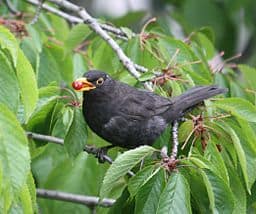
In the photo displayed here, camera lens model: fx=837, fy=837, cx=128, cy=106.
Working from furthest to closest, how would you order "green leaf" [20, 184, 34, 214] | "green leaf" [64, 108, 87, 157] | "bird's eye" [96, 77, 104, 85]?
"bird's eye" [96, 77, 104, 85], "green leaf" [64, 108, 87, 157], "green leaf" [20, 184, 34, 214]

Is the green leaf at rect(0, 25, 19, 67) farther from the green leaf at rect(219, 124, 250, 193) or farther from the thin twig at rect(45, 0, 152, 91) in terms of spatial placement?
the thin twig at rect(45, 0, 152, 91)

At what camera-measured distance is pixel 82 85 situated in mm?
4301

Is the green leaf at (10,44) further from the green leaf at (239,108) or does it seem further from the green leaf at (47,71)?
the green leaf at (47,71)

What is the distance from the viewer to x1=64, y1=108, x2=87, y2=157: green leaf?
3.91m

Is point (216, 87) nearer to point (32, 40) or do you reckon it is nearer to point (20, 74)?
point (32, 40)

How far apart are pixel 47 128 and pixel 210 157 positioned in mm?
1036

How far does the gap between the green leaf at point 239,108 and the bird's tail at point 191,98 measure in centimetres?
51

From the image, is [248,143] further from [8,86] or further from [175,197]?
[8,86]

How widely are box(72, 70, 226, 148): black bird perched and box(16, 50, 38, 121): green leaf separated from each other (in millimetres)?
953

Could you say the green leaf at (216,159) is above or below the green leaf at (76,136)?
below

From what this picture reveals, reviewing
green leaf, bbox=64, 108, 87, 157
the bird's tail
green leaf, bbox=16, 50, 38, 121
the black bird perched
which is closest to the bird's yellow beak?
the black bird perched

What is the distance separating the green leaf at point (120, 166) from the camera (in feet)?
10.6

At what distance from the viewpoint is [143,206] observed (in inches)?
129

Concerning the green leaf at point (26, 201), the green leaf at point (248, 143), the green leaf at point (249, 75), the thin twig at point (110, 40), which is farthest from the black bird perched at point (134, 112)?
the green leaf at point (26, 201)
